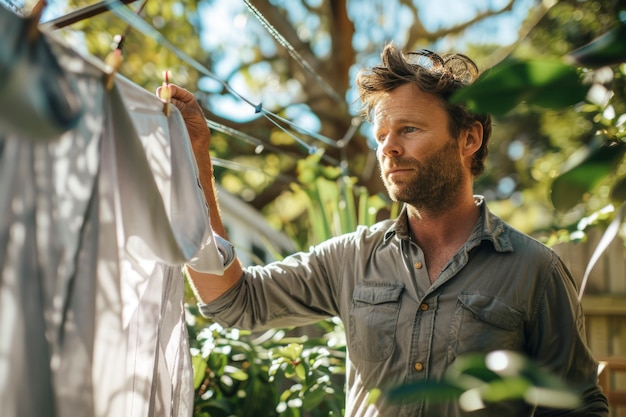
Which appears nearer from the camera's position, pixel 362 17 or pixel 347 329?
pixel 347 329

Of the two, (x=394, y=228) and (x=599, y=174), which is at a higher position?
(x=394, y=228)

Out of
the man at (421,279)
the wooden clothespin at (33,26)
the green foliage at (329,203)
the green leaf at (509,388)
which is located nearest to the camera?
the green leaf at (509,388)

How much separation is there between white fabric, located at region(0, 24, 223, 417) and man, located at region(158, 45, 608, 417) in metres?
0.40

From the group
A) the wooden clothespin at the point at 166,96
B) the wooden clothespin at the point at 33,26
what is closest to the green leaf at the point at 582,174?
the wooden clothespin at the point at 33,26

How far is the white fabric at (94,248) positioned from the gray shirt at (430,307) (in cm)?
55

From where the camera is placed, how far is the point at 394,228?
6.59 ft

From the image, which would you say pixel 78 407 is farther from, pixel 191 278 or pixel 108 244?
pixel 191 278

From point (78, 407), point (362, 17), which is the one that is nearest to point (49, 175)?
point (78, 407)

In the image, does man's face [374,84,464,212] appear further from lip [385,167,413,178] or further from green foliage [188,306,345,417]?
green foliage [188,306,345,417]

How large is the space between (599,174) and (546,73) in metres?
0.10

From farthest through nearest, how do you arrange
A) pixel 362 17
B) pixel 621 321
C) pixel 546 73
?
pixel 362 17 < pixel 621 321 < pixel 546 73

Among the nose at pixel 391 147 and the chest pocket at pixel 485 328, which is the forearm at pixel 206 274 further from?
the chest pocket at pixel 485 328

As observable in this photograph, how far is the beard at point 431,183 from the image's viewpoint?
6.21ft

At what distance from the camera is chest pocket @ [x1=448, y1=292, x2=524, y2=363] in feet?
5.66
